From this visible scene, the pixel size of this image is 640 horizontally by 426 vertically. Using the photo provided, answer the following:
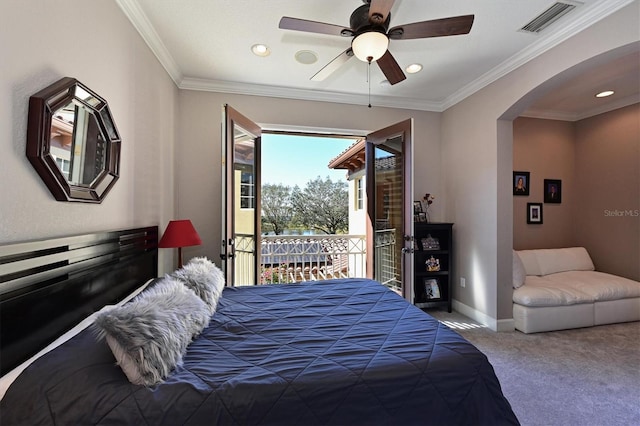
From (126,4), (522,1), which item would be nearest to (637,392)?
(522,1)

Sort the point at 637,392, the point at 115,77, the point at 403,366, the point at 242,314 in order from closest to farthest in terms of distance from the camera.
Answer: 1. the point at 403,366
2. the point at 242,314
3. the point at 115,77
4. the point at 637,392

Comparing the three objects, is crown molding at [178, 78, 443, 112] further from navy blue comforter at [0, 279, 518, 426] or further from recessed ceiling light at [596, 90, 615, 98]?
navy blue comforter at [0, 279, 518, 426]

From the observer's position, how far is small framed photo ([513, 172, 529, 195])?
4223mm

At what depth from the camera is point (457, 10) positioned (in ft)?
7.19

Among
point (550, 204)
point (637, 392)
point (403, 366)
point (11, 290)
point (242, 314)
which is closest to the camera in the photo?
point (11, 290)

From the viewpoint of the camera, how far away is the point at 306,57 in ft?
9.41

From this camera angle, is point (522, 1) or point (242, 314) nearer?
point (242, 314)

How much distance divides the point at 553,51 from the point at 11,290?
154 inches

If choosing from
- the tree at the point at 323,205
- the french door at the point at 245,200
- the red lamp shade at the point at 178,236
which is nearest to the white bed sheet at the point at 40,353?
the red lamp shade at the point at 178,236

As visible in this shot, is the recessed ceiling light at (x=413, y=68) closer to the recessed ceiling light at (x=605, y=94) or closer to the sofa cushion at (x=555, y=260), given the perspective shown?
the recessed ceiling light at (x=605, y=94)

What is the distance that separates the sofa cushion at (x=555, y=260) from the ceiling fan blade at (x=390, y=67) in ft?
10.2

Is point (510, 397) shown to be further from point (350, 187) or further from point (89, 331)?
point (350, 187)

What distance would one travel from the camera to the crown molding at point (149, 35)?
2.07 m

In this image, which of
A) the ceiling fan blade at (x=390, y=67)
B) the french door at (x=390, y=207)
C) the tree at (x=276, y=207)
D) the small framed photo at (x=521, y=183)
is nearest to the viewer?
the ceiling fan blade at (x=390, y=67)
